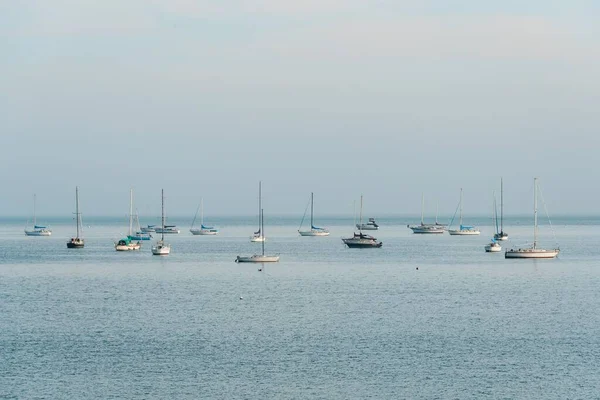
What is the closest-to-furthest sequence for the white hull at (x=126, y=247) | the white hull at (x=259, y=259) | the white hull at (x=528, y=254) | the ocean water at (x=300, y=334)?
the ocean water at (x=300, y=334)
the white hull at (x=259, y=259)
the white hull at (x=528, y=254)
the white hull at (x=126, y=247)

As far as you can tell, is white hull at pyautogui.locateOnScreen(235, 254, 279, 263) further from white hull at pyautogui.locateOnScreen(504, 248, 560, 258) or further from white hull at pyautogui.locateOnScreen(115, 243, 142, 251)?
white hull at pyautogui.locateOnScreen(115, 243, 142, 251)

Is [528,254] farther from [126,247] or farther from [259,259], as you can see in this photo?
[126,247]

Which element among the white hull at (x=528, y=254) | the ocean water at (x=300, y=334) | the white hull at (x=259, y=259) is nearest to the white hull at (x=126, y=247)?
the white hull at (x=259, y=259)

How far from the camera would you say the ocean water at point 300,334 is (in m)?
52.0

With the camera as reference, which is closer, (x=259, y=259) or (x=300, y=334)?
(x=300, y=334)

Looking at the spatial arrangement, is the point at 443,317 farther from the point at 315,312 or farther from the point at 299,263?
the point at 299,263

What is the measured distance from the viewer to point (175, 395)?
49812 millimetres

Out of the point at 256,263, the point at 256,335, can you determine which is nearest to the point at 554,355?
the point at 256,335

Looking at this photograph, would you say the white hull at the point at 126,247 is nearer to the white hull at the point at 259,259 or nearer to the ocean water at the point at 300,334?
the white hull at the point at 259,259

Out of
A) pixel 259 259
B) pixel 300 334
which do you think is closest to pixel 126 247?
pixel 259 259

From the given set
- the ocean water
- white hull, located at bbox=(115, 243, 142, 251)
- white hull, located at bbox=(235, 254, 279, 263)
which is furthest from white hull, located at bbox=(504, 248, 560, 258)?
white hull, located at bbox=(115, 243, 142, 251)

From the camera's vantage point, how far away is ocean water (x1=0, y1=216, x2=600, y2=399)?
52031mm

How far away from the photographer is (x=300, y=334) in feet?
225

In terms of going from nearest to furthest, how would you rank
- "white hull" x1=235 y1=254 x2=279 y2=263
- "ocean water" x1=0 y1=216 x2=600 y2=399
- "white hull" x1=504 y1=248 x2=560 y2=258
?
"ocean water" x1=0 y1=216 x2=600 y2=399 < "white hull" x1=235 y1=254 x2=279 y2=263 < "white hull" x1=504 y1=248 x2=560 y2=258
